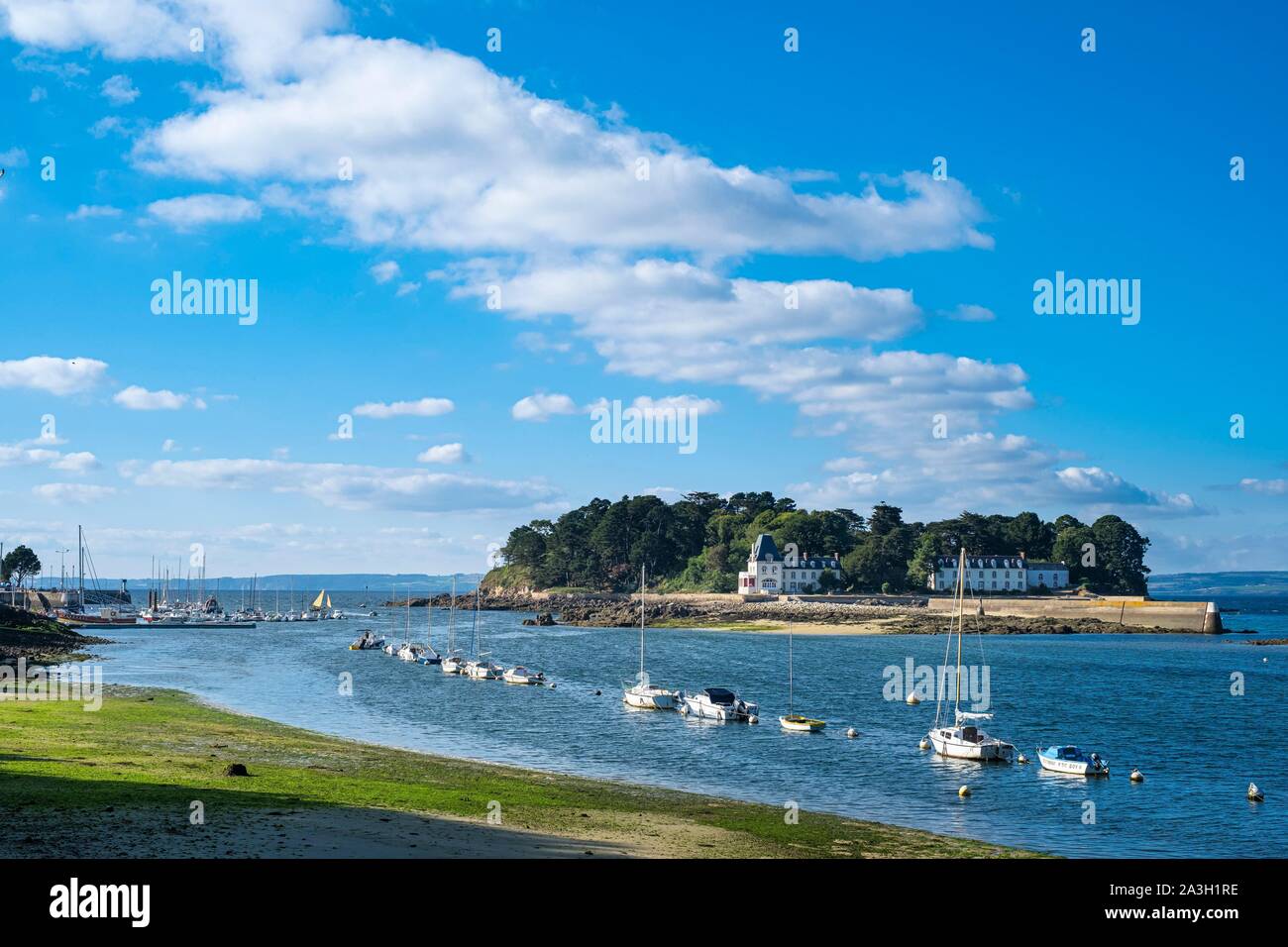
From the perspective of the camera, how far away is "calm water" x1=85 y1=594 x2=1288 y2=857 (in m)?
43.6

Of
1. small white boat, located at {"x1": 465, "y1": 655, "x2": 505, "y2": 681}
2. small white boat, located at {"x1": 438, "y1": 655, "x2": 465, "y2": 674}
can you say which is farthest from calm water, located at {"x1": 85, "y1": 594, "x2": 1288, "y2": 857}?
small white boat, located at {"x1": 465, "y1": 655, "x2": 505, "y2": 681}

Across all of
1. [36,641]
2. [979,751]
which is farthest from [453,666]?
[979,751]

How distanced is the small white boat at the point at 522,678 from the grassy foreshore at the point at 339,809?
4440 centimetres

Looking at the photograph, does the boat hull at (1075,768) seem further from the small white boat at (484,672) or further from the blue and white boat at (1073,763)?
the small white boat at (484,672)

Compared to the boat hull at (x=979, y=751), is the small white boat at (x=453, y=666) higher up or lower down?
lower down

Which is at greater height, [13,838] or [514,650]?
[13,838]

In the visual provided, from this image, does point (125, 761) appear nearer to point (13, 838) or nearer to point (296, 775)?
point (296, 775)

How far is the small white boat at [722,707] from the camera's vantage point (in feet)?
234

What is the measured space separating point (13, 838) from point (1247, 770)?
56526mm

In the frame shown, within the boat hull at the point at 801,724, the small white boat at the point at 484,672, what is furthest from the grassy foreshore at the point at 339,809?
the small white boat at the point at 484,672

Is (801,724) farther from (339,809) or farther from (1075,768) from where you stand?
(339,809)

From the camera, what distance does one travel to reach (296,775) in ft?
128
